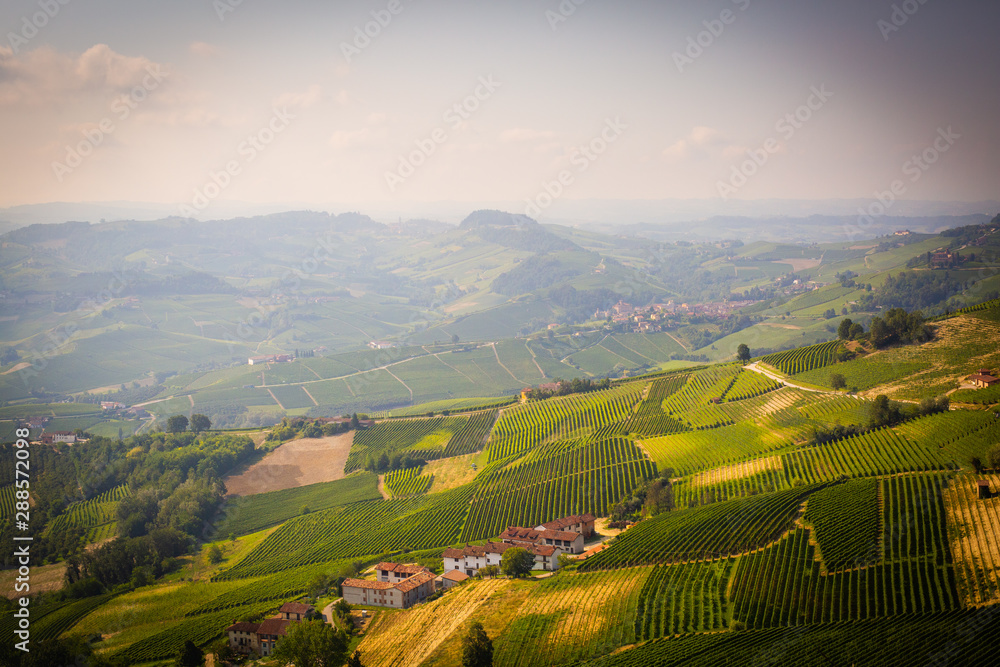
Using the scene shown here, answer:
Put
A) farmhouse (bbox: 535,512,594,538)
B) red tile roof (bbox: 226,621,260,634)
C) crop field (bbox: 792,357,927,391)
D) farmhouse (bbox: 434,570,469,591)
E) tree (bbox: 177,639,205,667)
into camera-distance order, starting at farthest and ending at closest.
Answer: crop field (bbox: 792,357,927,391), farmhouse (bbox: 535,512,594,538), farmhouse (bbox: 434,570,469,591), red tile roof (bbox: 226,621,260,634), tree (bbox: 177,639,205,667)

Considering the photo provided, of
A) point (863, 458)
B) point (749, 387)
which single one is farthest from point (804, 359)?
point (863, 458)

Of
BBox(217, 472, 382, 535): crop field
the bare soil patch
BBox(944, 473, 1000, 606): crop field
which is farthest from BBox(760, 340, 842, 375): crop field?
the bare soil patch

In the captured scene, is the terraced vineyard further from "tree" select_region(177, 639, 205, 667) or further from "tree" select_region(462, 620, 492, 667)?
"tree" select_region(177, 639, 205, 667)

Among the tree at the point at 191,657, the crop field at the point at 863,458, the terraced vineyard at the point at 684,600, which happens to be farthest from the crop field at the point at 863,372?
the tree at the point at 191,657

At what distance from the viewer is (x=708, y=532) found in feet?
120

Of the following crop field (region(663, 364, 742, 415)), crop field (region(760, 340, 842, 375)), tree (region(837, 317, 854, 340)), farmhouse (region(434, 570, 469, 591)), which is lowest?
farmhouse (region(434, 570, 469, 591))

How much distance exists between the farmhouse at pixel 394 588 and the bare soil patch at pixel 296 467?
26889 mm

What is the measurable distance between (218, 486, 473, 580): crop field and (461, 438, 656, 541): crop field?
73.9 inches

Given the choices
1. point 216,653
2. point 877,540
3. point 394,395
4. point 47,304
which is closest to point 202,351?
point 47,304

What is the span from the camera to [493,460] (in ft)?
199

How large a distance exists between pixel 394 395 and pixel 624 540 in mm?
76149

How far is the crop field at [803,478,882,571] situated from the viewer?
30969 millimetres

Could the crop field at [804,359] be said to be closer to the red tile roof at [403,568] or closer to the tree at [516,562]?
the tree at [516,562]

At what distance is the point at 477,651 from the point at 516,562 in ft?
30.5
